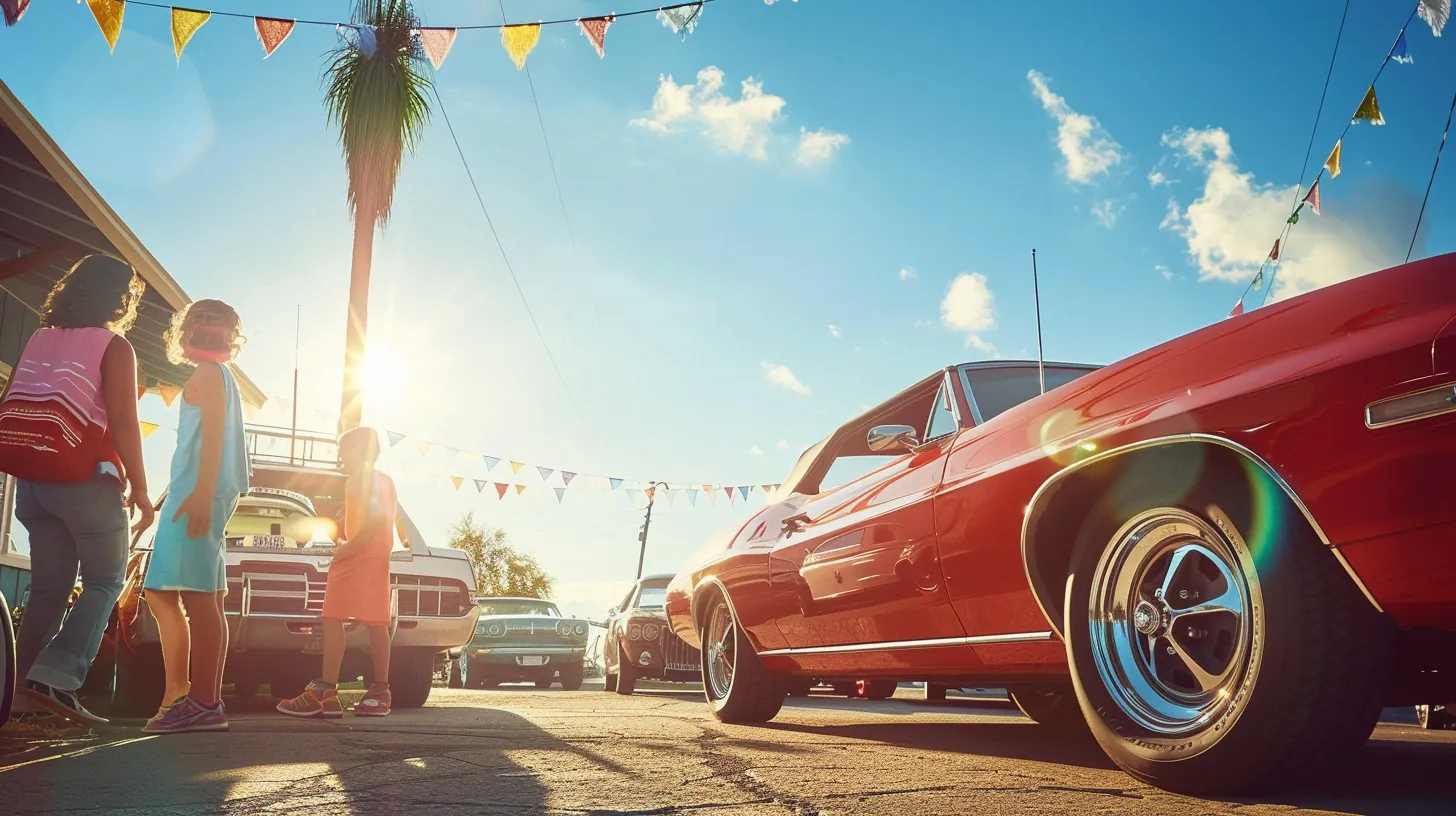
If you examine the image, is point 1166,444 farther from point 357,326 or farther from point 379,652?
point 357,326

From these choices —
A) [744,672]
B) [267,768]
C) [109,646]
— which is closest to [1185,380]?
[267,768]

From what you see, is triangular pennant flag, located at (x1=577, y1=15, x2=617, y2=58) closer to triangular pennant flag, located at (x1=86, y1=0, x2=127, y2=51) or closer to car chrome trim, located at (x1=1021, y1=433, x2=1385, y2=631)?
triangular pennant flag, located at (x1=86, y1=0, x2=127, y2=51)

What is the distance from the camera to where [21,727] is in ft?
14.8

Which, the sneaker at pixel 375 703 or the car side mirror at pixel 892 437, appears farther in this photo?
the sneaker at pixel 375 703

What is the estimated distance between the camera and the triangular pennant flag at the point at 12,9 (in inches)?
314

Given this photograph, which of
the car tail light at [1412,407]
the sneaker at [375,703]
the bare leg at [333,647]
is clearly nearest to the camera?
the car tail light at [1412,407]

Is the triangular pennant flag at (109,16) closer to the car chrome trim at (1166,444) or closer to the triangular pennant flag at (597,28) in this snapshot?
the triangular pennant flag at (597,28)

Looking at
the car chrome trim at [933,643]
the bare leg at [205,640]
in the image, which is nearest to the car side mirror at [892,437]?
the car chrome trim at [933,643]

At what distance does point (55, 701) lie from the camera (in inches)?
145

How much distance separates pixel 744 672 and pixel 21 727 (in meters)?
3.10

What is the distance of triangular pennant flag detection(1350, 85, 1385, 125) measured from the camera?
9156 millimetres

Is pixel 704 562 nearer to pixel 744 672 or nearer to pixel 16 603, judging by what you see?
pixel 744 672

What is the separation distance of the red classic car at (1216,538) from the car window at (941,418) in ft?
0.19

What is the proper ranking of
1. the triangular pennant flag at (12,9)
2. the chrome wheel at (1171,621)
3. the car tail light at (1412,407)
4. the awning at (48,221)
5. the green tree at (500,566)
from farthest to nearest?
the green tree at (500,566)
the triangular pennant flag at (12,9)
the awning at (48,221)
the chrome wheel at (1171,621)
the car tail light at (1412,407)
